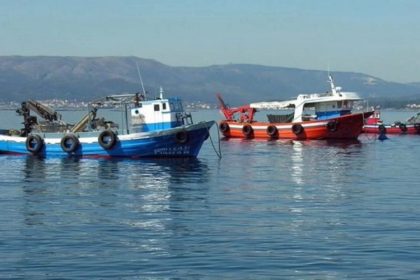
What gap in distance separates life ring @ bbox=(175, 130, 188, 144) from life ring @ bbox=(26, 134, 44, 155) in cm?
950

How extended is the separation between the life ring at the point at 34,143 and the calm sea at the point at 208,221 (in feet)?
20.2

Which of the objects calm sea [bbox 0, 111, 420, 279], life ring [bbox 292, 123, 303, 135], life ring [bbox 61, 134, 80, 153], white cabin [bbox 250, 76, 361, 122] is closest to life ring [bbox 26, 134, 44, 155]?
life ring [bbox 61, 134, 80, 153]

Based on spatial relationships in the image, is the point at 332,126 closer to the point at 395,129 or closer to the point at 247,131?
Result: the point at 247,131

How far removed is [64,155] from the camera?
Result: 56.3m

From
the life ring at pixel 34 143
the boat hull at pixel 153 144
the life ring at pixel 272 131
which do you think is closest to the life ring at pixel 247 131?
the life ring at pixel 272 131

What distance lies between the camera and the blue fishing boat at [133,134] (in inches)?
2124

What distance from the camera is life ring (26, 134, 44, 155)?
188ft

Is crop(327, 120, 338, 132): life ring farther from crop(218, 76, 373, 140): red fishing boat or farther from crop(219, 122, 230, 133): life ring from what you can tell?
crop(219, 122, 230, 133): life ring

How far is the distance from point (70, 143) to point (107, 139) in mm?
2723

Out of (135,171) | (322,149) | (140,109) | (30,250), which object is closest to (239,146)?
(322,149)

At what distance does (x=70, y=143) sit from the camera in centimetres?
5581

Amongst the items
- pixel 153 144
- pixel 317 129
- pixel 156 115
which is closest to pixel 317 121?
pixel 317 129

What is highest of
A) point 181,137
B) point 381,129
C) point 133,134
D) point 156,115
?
point 156,115

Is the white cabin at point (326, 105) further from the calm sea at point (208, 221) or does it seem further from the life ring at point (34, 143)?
the life ring at point (34, 143)
